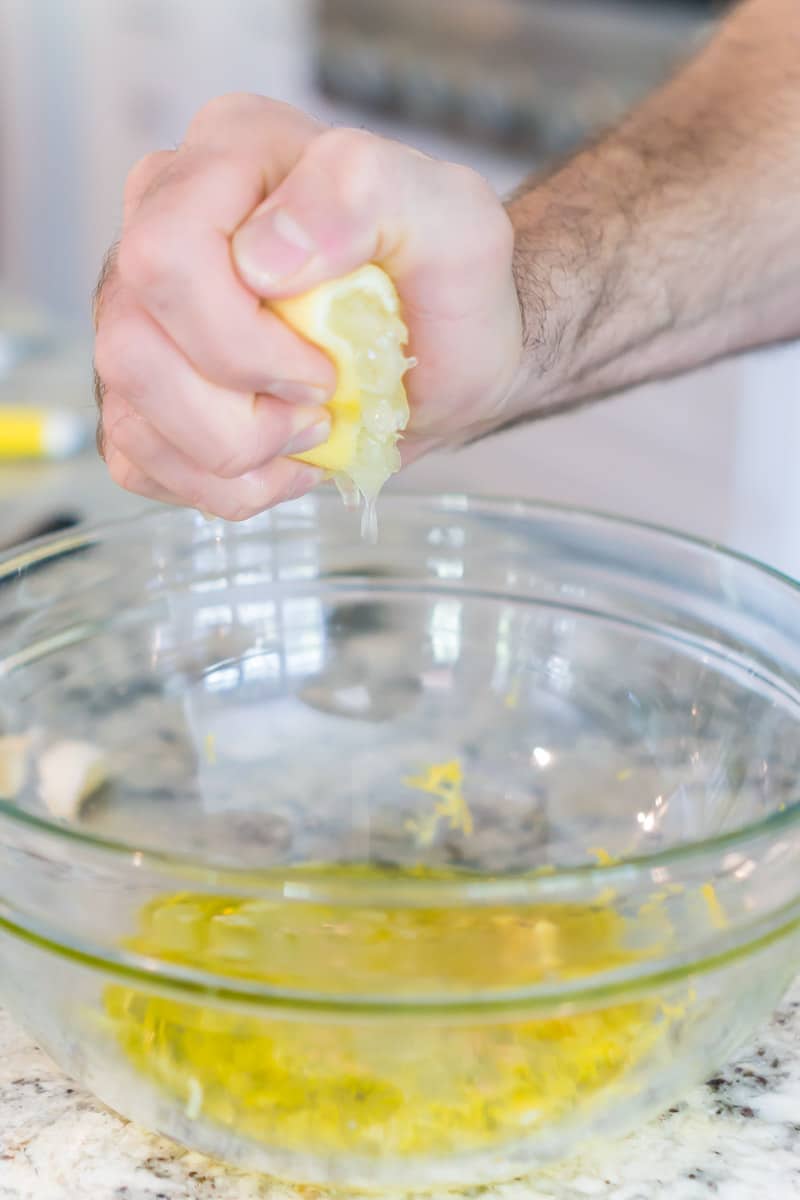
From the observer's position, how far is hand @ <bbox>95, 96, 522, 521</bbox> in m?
0.58

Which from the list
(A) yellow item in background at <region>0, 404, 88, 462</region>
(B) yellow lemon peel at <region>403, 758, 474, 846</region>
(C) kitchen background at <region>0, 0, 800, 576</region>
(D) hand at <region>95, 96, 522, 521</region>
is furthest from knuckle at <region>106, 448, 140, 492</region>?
(A) yellow item in background at <region>0, 404, 88, 462</region>

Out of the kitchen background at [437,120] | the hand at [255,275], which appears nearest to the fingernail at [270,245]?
the hand at [255,275]

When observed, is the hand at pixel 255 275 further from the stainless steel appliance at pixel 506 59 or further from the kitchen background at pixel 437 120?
the stainless steel appliance at pixel 506 59

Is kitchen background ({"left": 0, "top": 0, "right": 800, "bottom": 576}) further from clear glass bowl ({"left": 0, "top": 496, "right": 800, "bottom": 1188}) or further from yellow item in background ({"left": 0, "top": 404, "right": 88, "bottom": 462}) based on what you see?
clear glass bowl ({"left": 0, "top": 496, "right": 800, "bottom": 1188})

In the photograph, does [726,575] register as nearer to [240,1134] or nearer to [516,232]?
[516,232]

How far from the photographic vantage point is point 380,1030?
0.55 metres

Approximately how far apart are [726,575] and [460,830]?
22 centimetres

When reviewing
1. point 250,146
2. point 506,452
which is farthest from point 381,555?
point 506,452

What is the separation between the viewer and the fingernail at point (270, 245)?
22.5 inches

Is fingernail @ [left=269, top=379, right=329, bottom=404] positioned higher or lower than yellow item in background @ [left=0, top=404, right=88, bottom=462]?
higher

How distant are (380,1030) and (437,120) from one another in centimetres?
254

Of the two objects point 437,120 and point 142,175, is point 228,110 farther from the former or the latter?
point 437,120

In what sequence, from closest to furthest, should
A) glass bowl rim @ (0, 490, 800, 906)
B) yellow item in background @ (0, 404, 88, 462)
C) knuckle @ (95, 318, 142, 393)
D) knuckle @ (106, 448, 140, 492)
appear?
glass bowl rim @ (0, 490, 800, 906)
knuckle @ (95, 318, 142, 393)
knuckle @ (106, 448, 140, 492)
yellow item in background @ (0, 404, 88, 462)

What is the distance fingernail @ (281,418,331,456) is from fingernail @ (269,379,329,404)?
0.08ft
